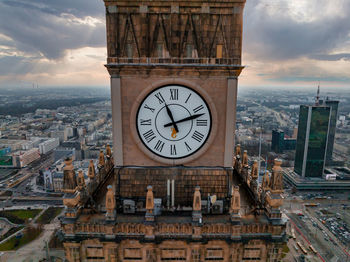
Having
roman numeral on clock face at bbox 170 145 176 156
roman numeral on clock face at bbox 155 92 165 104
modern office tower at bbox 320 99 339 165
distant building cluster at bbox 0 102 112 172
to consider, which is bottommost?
distant building cluster at bbox 0 102 112 172

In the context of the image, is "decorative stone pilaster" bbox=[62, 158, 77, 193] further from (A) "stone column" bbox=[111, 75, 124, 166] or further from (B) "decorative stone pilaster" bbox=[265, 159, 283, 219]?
(B) "decorative stone pilaster" bbox=[265, 159, 283, 219]

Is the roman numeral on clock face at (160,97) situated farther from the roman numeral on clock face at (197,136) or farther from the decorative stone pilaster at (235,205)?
the decorative stone pilaster at (235,205)

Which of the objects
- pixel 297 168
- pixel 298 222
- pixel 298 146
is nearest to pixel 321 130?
pixel 298 146

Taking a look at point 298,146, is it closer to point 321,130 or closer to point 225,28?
point 321,130

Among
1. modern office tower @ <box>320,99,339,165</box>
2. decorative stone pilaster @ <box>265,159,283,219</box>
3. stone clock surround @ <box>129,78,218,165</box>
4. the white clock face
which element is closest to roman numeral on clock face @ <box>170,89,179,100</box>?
the white clock face

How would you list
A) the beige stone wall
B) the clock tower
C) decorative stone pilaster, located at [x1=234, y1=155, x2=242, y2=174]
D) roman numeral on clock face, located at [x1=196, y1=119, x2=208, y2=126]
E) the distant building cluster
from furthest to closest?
1. the distant building cluster
2. decorative stone pilaster, located at [x1=234, y1=155, x2=242, y2=174]
3. roman numeral on clock face, located at [x1=196, y1=119, x2=208, y2=126]
4. the clock tower
5. the beige stone wall

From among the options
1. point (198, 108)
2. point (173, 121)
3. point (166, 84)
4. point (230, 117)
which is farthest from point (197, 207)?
point (166, 84)

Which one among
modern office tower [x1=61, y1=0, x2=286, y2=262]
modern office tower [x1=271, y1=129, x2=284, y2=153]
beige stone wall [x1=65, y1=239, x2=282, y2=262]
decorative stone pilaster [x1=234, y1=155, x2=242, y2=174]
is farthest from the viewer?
modern office tower [x1=271, y1=129, x2=284, y2=153]
